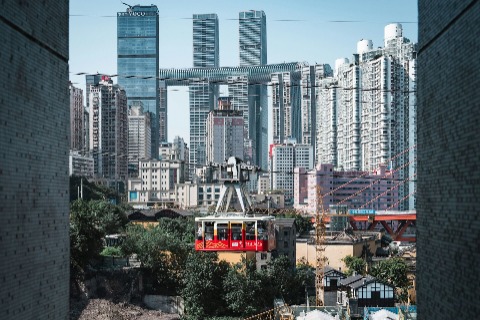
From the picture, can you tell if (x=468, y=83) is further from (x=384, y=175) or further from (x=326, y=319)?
(x=384, y=175)

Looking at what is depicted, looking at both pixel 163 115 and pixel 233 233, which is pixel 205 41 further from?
pixel 233 233

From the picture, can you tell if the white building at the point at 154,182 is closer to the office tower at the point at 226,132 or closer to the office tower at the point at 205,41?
the office tower at the point at 226,132

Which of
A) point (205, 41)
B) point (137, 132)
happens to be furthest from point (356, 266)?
point (205, 41)

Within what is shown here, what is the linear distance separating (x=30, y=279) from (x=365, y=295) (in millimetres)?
12885

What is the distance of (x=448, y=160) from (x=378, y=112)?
36.9m

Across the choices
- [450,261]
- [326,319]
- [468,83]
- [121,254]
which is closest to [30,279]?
[450,261]

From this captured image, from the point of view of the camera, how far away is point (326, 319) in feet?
46.7

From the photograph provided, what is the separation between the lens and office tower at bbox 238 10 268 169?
85062 millimetres

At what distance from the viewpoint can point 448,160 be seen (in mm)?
5367

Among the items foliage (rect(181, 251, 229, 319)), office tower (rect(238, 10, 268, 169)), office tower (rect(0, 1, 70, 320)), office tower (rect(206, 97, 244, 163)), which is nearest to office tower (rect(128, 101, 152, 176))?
office tower (rect(206, 97, 244, 163))

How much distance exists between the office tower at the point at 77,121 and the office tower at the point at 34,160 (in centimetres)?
3957

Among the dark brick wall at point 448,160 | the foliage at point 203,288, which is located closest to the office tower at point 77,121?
the foliage at point 203,288

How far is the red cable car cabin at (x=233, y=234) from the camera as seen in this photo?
12.2 metres

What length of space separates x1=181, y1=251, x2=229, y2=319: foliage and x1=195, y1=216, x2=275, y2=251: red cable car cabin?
5857 mm
